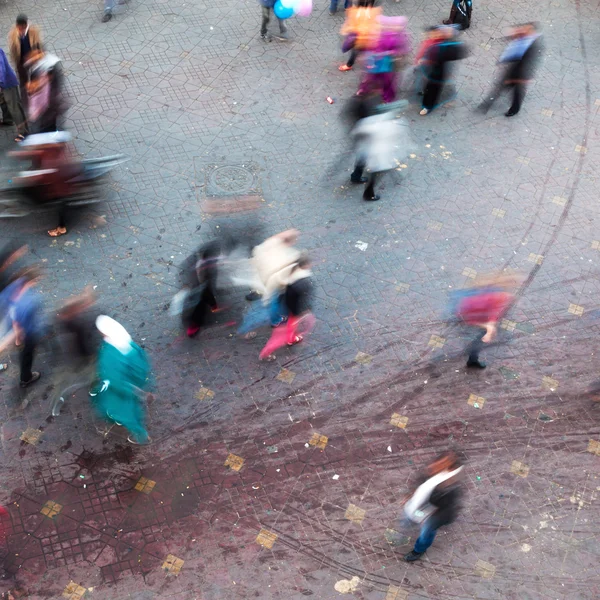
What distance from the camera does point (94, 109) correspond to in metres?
11.7

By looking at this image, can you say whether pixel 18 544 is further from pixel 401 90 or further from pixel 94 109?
pixel 401 90

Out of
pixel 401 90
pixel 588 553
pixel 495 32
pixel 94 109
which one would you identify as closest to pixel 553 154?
pixel 401 90

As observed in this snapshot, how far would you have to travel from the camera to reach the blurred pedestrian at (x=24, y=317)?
7.66 m

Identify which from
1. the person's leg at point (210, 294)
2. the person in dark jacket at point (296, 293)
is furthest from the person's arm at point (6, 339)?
the person in dark jacket at point (296, 293)

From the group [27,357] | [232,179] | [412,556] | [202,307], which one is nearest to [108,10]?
[232,179]

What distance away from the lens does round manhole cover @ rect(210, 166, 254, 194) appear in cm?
1075

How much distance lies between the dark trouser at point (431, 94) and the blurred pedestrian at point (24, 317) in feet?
24.2

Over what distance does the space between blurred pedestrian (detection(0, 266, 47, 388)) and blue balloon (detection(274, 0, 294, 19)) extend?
24.7ft

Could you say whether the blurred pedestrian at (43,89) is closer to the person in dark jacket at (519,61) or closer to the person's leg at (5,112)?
the person's leg at (5,112)

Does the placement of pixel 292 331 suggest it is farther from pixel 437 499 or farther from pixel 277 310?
pixel 437 499

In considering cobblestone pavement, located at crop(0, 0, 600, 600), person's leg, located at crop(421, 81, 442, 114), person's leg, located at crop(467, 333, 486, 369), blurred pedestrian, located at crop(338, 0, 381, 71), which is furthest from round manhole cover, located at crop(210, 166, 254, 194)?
person's leg, located at crop(467, 333, 486, 369)

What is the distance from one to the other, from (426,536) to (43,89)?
814 cm

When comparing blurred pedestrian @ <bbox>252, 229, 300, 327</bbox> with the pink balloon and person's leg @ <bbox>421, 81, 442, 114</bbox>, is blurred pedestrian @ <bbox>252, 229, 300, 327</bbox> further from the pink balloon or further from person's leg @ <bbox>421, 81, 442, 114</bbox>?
the pink balloon

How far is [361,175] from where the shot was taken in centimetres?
1093
